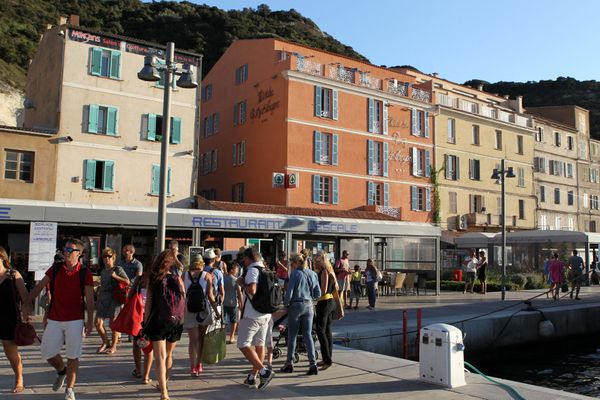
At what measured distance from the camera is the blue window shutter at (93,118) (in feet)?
90.3

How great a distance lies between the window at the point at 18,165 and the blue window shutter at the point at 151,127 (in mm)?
5776

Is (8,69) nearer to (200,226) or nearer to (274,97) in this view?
(274,97)

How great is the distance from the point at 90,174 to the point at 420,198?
23.0 metres

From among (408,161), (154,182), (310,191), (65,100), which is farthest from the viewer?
(408,161)

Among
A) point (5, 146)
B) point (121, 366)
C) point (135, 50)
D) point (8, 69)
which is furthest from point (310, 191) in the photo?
point (8, 69)

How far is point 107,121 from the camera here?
28.1 m

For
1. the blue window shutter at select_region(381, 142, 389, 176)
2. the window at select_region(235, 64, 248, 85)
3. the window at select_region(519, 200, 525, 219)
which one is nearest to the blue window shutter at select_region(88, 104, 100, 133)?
the window at select_region(235, 64, 248, 85)

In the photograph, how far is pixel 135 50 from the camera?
2948 centimetres

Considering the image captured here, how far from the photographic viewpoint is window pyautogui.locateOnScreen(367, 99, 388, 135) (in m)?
38.1

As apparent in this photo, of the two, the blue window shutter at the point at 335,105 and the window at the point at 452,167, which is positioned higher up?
the blue window shutter at the point at 335,105

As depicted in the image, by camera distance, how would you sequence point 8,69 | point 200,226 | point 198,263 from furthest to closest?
point 8,69 → point 200,226 → point 198,263

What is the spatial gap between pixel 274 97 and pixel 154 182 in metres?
9.96

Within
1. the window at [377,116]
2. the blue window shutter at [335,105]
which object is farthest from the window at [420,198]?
the blue window shutter at [335,105]

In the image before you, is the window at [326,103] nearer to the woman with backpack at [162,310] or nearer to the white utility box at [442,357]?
the white utility box at [442,357]
